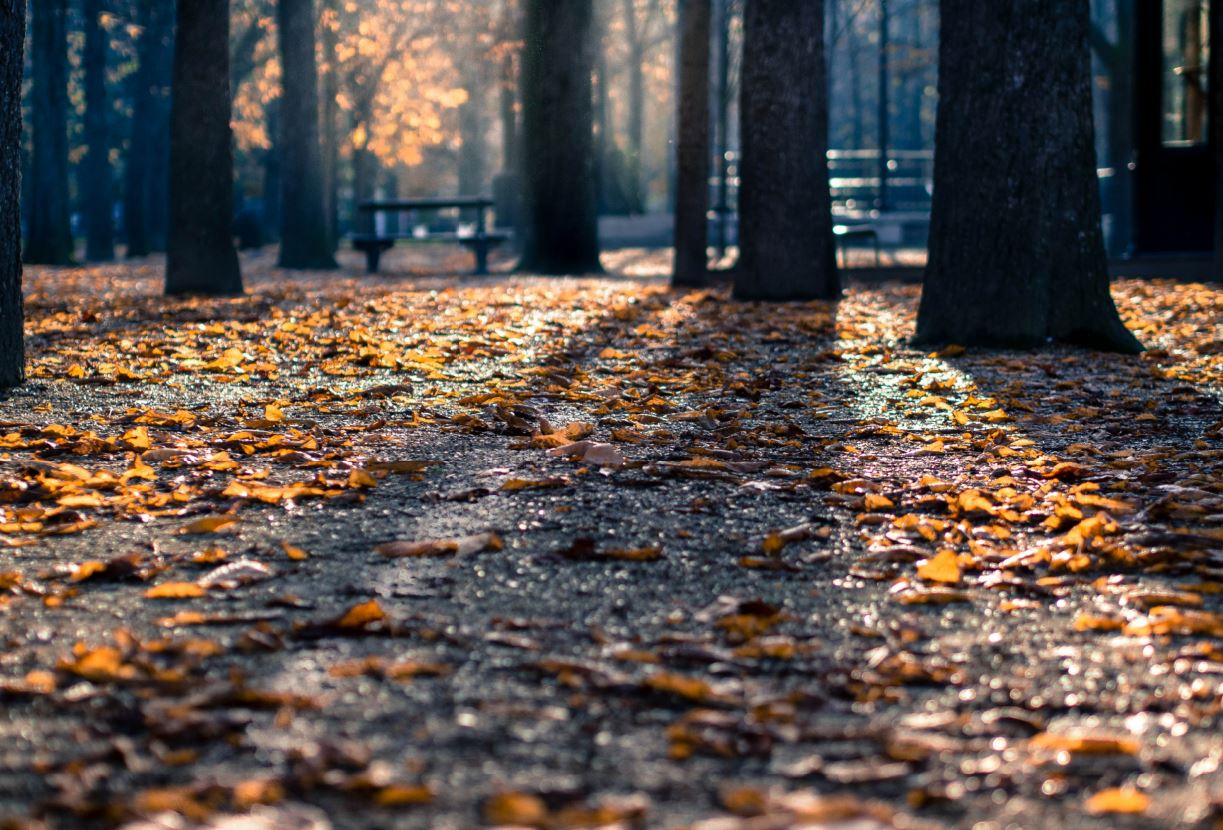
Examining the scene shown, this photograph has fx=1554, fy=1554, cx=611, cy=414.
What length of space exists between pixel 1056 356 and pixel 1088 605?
6.00 meters

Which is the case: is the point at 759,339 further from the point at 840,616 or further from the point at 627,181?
the point at 627,181

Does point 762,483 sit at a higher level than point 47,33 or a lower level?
lower

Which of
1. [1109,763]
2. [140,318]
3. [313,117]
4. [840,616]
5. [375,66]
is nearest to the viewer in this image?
[1109,763]

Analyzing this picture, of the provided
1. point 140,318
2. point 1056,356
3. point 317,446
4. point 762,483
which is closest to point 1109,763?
point 762,483

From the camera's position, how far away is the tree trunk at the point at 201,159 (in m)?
15.4

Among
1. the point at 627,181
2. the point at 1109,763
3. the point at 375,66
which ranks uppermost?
the point at 375,66

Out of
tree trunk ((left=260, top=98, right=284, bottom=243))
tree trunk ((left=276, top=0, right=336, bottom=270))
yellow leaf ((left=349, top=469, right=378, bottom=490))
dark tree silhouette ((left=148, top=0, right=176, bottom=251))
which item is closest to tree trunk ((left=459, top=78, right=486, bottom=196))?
tree trunk ((left=260, top=98, right=284, bottom=243))

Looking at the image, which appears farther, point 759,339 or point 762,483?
point 759,339

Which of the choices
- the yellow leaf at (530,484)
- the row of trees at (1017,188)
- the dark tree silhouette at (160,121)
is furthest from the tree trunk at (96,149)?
the yellow leaf at (530,484)

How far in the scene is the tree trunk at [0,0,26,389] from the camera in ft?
26.3

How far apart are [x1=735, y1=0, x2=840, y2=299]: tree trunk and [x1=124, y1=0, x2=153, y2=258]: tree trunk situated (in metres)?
20.4

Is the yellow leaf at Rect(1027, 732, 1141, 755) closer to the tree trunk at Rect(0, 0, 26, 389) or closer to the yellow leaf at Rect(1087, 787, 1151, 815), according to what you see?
the yellow leaf at Rect(1087, 787, 1151, 815)

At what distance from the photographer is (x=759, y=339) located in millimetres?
11133

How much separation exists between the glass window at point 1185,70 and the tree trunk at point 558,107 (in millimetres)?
6770
